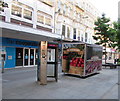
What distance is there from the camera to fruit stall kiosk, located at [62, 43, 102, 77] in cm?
1015

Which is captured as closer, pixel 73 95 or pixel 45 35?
pixel 73 95

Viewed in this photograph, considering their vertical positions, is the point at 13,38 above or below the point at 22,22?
below

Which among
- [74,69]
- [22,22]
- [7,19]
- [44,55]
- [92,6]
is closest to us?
[44,55]

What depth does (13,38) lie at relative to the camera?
15.4m

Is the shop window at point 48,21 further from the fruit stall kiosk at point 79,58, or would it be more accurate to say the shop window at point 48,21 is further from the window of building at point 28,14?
the fruit stall kiosk at point 79,58

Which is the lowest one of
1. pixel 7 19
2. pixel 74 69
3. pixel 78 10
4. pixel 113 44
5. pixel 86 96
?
pixel 86 96

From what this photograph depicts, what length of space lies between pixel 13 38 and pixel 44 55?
853cm

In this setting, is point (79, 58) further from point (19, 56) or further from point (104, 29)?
point (104, 29)

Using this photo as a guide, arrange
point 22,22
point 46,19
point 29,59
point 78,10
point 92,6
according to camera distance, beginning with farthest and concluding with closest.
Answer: point 92,6, point 78,10, point 46,19, point 29,59, point 22,22

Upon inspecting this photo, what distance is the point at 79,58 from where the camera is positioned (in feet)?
33.9

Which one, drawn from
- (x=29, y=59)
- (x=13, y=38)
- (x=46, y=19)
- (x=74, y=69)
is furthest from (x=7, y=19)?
(x=74, y=69)

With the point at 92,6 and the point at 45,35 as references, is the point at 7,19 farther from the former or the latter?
the point at 92,6

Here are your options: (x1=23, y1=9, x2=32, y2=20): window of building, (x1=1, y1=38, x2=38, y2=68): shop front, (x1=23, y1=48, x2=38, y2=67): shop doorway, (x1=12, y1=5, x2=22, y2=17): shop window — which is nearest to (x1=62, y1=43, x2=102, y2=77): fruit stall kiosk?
(x1=1, y1=38, x2=38, y2=68): shop front

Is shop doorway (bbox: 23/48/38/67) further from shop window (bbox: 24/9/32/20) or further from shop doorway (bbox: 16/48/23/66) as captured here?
shop window (bbox: 24/9/32/20)
